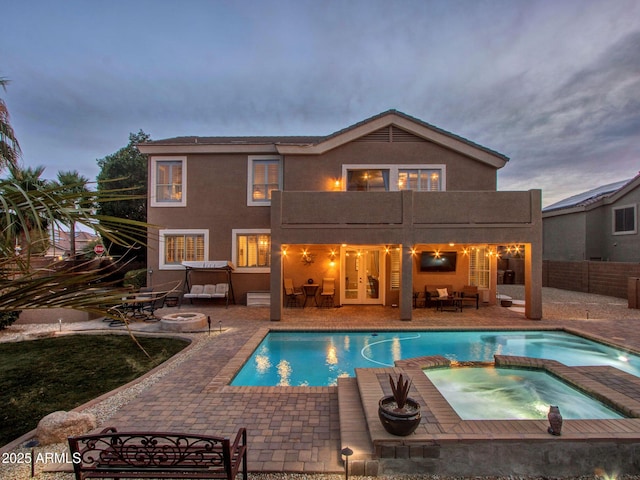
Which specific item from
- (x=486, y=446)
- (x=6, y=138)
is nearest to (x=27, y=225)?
(x=486, y=446)

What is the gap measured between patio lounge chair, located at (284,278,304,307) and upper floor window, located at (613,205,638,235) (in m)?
21.6

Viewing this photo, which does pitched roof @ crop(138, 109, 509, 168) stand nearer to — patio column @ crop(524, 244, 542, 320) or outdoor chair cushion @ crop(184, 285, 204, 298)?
patio column @ crop(524, 244, 542, 320)

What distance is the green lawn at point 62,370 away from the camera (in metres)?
6.06

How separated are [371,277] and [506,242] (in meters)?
5.88

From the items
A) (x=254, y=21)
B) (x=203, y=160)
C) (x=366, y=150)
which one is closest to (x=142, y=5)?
(x=254, y=21)

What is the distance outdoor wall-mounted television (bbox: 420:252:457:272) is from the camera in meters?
15.5

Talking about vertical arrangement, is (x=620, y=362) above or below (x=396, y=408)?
below

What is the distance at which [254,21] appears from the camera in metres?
17.7

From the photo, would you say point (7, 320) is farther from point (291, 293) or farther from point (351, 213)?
point (351, 213)

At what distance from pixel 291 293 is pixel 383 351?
6291 mm

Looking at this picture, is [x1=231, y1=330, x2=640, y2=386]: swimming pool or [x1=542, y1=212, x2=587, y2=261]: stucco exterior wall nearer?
[x1=231, y1=330, x2=640, y2=386]: swimming pool

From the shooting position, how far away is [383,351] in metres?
9.84

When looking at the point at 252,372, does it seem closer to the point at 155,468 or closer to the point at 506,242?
the point at 155,468

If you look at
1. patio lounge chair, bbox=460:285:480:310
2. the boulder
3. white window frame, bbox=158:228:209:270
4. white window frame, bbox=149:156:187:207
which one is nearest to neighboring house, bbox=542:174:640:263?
patio lounge chair, bbox=460:285:480:310
